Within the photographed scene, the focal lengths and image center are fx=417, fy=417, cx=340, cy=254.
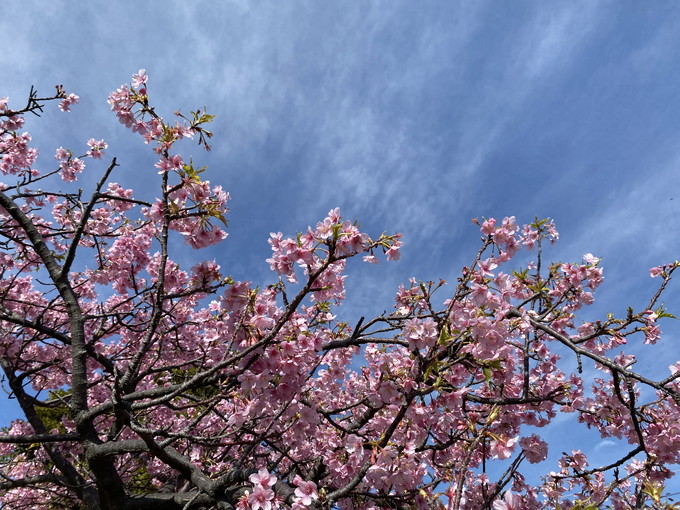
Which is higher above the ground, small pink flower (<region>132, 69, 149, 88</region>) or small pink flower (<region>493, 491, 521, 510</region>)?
small pink flower (<region>132, 69, 149, 88</region>)

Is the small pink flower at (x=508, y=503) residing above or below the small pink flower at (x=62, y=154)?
below

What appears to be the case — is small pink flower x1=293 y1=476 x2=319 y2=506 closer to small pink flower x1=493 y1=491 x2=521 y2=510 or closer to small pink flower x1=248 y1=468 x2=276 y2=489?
small pink flower x1=248 y1=468 x2=276 y2=489

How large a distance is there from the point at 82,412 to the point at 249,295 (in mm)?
2717

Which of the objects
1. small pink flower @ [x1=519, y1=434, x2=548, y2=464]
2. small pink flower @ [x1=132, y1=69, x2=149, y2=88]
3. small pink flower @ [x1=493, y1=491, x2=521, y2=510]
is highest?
small pink flower @ [x1=132, y1=69, x2=149, y2=88]

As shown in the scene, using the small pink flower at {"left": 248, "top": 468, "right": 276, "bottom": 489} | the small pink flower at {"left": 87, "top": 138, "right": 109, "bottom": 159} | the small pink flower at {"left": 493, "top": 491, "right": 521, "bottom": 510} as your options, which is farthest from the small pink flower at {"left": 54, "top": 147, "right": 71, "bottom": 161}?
the small pink flower at {"left": 493, "top": 491, "right": 521, "bottom": 510}

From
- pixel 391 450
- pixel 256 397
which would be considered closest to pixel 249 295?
pixel 256 397

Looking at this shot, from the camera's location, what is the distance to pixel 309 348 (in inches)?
131

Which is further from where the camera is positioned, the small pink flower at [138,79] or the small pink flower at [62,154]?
the small pink flower at [62,154]

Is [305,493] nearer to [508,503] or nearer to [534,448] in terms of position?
[508,503]

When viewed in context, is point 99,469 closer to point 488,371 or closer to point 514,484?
point 488,371

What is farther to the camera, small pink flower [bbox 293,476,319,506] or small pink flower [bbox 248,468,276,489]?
small pink flower [bbox 293,476,319,506]

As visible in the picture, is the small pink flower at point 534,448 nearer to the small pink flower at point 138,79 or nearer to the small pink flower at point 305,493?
the small pink flower at point 305,493

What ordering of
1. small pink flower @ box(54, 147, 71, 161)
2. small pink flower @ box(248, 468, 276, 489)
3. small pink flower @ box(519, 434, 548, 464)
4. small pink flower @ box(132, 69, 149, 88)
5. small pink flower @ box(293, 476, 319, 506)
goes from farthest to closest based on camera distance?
small pink flower @ box(54, 147, 71, 161)
small pink flower @ box(519, 434, 548, 464)
small pink flower @ box(132, 69, 149, 88)
small pink flower @ box(293, 476, 319, 506)
small pink flower @ box(248, 468, 276, 489)

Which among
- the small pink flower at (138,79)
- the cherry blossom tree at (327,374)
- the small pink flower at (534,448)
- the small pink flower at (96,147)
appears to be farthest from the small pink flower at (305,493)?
the small pink flower at (96,147)
